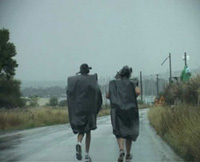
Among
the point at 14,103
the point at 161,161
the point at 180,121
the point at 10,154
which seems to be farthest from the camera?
the point at 14,103

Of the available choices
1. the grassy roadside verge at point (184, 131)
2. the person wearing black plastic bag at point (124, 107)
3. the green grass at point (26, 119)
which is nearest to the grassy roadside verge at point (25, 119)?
the green grass at point (26, 119)

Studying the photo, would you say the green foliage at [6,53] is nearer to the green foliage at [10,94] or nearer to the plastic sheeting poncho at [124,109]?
the green foliage at [10,94]

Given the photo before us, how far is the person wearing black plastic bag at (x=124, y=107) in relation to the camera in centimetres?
1062

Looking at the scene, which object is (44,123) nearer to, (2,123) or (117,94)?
(2,123)

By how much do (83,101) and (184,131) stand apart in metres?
3.00

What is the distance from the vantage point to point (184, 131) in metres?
12.5

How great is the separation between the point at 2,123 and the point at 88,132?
60.2 feet

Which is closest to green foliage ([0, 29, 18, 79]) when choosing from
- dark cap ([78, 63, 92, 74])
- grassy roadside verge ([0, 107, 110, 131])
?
grassy roadside verge ([0, 107, 110, 131])

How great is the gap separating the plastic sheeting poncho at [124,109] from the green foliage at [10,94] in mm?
38356

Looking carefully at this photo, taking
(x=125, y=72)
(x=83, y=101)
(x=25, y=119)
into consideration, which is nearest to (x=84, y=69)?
(x=83, y=101)

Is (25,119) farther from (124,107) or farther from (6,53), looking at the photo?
(124,107)

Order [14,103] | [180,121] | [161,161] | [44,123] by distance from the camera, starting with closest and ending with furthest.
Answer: [161,161]
[180,121]
[44,123]
[14,103]

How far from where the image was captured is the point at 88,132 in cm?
1113

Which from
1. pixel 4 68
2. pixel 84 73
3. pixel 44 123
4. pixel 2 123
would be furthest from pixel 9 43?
pixel 84 73
